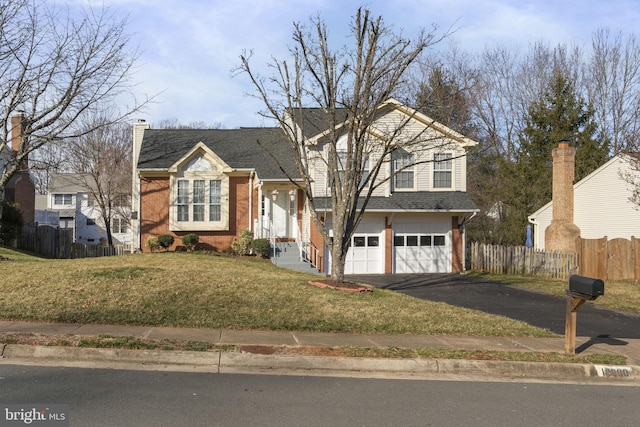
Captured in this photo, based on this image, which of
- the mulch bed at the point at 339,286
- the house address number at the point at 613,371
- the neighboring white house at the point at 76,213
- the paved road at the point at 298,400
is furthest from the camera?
the neighboring white house at the point at 76,213

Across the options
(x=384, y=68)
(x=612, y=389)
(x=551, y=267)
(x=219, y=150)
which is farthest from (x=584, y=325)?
(x=219, y=150)

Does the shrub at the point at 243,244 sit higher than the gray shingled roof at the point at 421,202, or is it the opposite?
the gray shingled roof at the point at 421,202

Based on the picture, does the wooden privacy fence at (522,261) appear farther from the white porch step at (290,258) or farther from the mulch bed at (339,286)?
the mulch bed at (339,286)

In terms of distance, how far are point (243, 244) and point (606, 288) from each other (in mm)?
13264

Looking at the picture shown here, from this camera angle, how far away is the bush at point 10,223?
27.2 meters

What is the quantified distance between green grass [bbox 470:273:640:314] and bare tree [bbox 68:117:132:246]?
23228 mm

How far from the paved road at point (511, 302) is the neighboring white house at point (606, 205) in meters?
9.36

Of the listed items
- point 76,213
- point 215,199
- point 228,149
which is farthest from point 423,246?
point 76,213

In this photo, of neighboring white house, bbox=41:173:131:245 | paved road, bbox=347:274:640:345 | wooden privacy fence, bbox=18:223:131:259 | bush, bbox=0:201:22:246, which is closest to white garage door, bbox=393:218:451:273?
paved road, bbox=347:274:640:345

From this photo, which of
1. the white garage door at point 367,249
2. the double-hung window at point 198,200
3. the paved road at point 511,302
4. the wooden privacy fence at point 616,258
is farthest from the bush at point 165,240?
the wooden privacy fence at point 616,258

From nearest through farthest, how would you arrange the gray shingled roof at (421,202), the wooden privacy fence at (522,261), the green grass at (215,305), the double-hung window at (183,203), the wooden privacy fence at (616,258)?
the green grass at (215,305) → the wooden privacy fence at (616,258) → the wooden privacy fence at (522,261) → the gray shingled roof at (421,202) → the double-hung window at (183,203)

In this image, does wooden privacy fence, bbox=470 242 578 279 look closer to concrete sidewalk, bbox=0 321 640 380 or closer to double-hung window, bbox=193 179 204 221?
double-hung window, bbox=193 179 204 221

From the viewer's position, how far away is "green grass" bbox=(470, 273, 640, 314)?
15.5 metres

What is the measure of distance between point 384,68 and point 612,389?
9.20 meters
